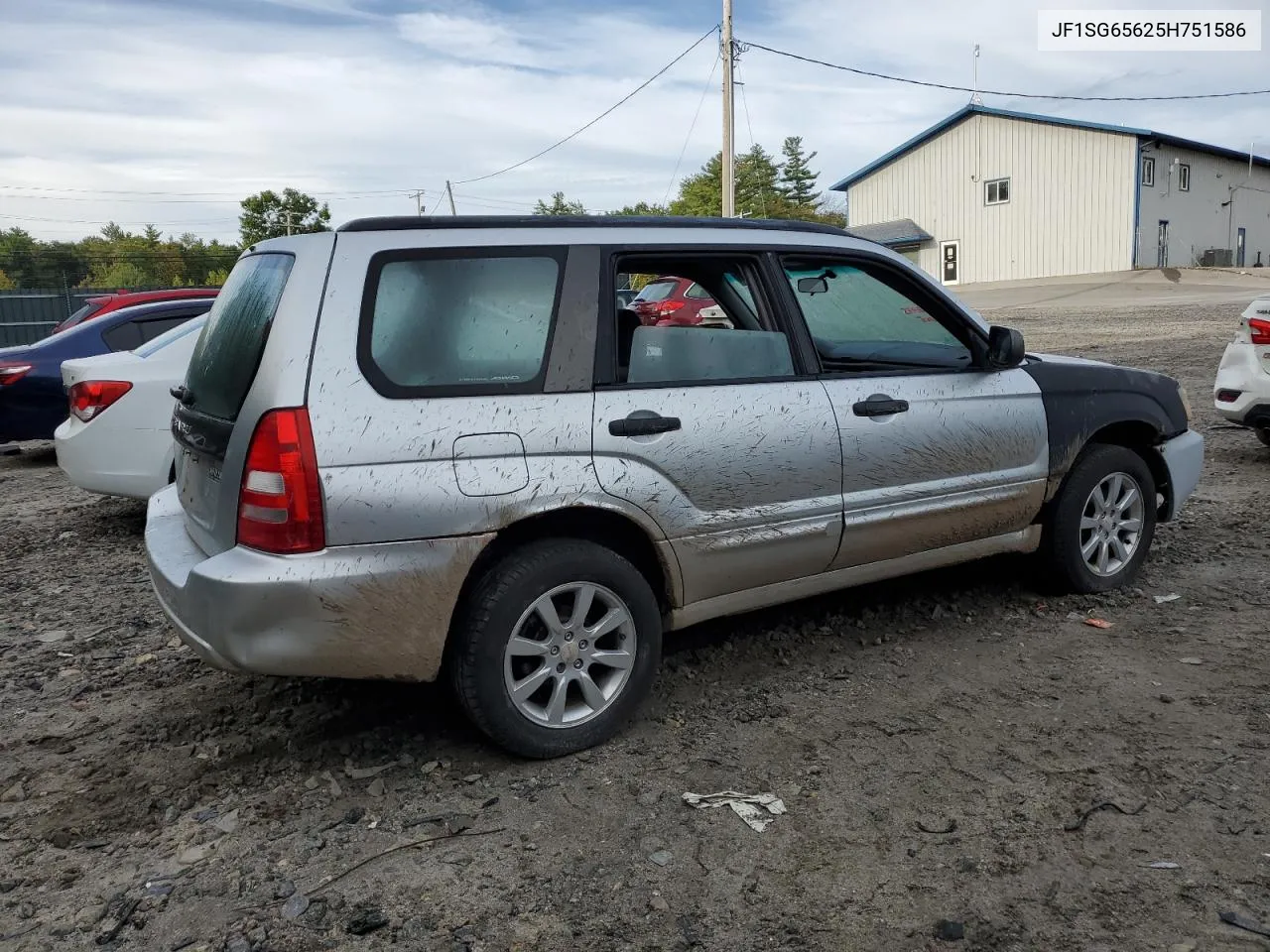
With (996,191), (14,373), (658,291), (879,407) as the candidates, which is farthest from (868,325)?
(996,191)

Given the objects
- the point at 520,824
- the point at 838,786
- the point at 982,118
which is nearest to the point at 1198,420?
the point at 838,786

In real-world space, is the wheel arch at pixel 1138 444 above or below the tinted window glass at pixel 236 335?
below

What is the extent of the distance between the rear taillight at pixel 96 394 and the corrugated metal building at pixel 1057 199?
38.3 meters

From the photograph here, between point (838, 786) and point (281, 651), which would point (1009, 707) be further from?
point (281, 651)

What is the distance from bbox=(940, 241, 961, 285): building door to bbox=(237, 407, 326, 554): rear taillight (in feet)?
145

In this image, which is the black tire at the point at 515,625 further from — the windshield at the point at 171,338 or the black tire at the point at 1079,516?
the windshield at the point at 171,338

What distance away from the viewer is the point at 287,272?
3361mm

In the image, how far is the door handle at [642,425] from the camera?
3.56 meters

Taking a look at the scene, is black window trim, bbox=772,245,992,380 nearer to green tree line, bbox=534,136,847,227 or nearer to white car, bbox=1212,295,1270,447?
white car, bbox=1212,295,1270,447

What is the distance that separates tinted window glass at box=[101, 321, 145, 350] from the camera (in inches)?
357

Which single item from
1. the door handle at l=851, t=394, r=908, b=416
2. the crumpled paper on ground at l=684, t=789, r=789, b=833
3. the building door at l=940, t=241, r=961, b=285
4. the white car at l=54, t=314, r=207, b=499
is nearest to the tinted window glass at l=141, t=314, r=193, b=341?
the white car at l=54, t=314, r=207, b=499

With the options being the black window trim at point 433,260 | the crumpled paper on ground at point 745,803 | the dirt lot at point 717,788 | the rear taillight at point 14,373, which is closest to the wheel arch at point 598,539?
the black window trim at point 433,260

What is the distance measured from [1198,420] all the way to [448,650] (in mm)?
9222

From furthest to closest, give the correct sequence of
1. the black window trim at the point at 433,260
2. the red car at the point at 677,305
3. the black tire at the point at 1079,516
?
the black tire at the point at 1079,516 → the red car at the point at 677,305 → the black window trim at the point at 433,260
